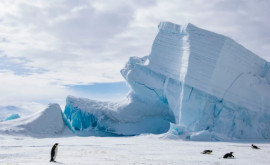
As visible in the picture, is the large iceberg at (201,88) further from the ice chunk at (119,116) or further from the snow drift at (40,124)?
the snow drift at (40,124)

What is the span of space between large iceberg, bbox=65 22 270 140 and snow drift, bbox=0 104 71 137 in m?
2.94

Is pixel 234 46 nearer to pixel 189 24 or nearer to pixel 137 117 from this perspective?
pixel 189 24

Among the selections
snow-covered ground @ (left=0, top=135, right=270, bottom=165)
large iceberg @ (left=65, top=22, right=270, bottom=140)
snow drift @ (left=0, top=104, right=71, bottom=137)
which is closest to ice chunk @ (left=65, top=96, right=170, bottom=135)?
large iceberg @ (left=65, top=22, right=270, bottom=140)

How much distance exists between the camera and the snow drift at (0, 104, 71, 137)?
545 inches

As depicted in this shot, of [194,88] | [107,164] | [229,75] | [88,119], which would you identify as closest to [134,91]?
[88,119]

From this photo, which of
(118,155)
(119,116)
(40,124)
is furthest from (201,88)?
(118,155)

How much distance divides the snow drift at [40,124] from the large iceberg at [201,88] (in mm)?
2940

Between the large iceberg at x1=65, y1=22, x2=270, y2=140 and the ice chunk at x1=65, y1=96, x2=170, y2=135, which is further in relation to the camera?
the ice chunk at x1=65, y1=96, x2=170, y2=135

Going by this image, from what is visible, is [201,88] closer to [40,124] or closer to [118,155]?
[40,124]

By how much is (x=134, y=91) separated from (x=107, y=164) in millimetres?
13743

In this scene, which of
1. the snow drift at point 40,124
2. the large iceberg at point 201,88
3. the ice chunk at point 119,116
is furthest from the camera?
the ice chunk at point 119,116

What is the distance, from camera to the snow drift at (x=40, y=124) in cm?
1384

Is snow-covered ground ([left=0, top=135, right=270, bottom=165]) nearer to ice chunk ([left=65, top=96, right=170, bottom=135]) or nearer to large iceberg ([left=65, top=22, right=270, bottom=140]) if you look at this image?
large iceberg ([left=65, top=22, right=270, bottom=140])

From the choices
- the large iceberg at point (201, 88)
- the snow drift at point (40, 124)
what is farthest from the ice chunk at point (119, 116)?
the snow drift at point (40, 124)
